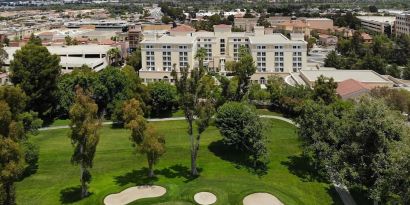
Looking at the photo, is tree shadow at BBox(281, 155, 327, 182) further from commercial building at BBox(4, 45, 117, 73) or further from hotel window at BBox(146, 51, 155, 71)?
commercial building at BBox(4, 45, 117, 73)

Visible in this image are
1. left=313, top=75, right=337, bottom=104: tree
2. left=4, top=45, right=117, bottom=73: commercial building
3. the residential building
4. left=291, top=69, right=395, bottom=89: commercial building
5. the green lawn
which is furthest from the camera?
the residential building

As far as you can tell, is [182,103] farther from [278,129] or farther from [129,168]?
[278,129]

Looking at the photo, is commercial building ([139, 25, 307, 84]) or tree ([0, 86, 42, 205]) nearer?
tree ([0, 86, 42, 205])

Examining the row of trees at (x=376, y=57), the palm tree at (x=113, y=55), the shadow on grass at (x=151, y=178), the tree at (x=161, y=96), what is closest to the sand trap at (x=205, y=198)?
the shadow on grass at (x=151, y=178)

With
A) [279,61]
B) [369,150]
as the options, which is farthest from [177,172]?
[279,61]

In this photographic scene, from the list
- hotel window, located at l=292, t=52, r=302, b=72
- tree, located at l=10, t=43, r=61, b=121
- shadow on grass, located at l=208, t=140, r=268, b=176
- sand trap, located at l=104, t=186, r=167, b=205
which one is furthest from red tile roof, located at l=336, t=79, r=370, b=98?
tree, located at l=10, t=43, r=61, b=121

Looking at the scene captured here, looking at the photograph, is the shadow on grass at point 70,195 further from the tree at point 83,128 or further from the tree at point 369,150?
the tree at point 369,150

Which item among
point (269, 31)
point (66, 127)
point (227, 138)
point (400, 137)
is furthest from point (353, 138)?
point (269, 31)

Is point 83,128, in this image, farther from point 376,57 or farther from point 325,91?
point 376,57
